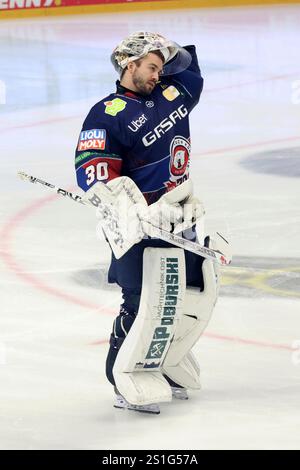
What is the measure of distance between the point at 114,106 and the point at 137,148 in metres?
0.15

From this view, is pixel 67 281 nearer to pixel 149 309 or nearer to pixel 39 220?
pixel 39 220

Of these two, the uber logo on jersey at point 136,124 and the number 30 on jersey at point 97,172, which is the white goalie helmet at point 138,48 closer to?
the uber logo on jersey at point 136,124

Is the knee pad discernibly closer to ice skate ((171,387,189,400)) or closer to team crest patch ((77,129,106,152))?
ice skate ((171,387,189,400))

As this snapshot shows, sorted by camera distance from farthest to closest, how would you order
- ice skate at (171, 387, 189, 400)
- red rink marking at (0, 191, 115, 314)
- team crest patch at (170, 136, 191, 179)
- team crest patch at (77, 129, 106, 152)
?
red rink marking at (0, 191, 115, 314), ice skate at (171, 387, 189, 400), team crest patch at (170, 136, 191, 179), team crest patch at (77, 129, 106, 152)

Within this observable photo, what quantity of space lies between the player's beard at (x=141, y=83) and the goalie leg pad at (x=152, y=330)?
0.50 m

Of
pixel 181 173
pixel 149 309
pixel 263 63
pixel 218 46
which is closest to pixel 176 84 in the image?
pixel 181 173

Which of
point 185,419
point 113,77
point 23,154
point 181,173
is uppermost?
point 113,77

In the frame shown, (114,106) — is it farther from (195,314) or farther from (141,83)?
(195,314)

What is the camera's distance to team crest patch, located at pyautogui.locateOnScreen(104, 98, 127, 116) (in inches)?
143

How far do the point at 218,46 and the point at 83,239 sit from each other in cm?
606

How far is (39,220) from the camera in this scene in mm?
6211

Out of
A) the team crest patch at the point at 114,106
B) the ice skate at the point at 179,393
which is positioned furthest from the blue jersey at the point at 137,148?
the ice skate at the point at 179,393

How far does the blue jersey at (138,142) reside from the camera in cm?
361

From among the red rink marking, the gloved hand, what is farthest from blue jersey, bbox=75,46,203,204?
the red rink marking
